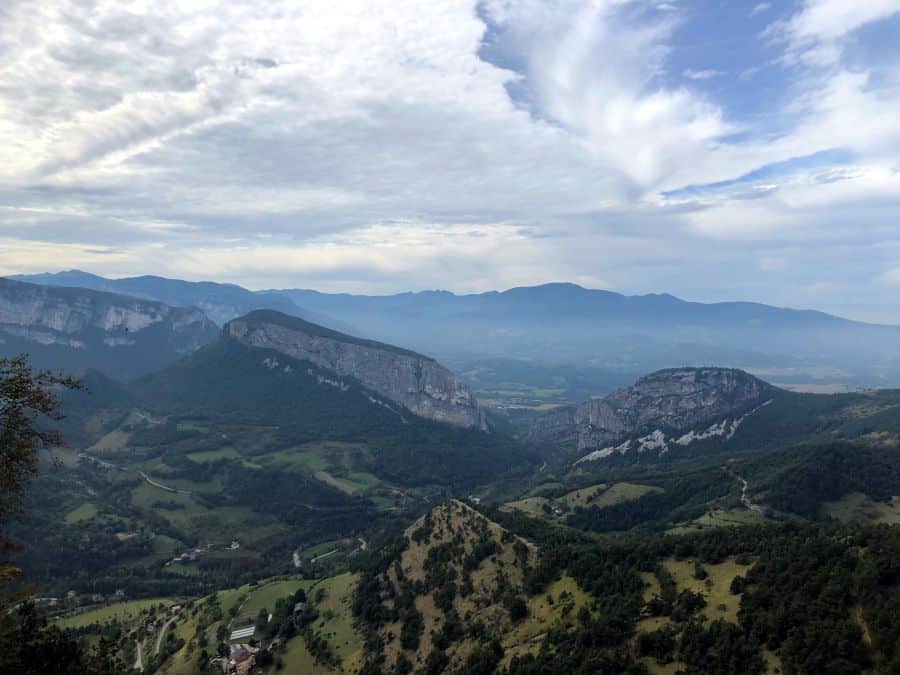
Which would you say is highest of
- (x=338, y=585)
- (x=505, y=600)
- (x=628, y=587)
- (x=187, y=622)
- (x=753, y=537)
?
(x=753, y=537)

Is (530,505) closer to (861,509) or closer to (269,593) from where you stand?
(269,593)

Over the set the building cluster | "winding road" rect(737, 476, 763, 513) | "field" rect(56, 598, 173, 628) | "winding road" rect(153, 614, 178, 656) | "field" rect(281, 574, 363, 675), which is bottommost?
"field" rect(56, 598, 173, 628)

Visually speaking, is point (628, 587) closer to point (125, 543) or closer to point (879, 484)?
point (879, 484)

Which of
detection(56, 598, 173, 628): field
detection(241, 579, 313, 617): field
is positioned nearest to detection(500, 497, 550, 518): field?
detection(241, 579, 313, 617): field

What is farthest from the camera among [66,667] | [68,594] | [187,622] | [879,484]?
[68,594]

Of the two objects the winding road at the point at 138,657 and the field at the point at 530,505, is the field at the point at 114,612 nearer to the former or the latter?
the winding road at the point at 138,657

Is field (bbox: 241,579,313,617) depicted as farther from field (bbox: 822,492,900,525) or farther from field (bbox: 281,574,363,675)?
field (bbox: 822,492,900,525)

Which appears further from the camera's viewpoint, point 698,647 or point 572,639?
point 572,639

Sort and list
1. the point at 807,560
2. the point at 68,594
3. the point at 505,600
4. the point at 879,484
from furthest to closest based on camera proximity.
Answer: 1. the point at 68,594
2. the point at 879,484
3. the point at 505,600
4. the point at 807,560

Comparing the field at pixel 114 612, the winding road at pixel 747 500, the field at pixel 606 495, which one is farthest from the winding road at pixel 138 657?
the winding road at pixel 747 500

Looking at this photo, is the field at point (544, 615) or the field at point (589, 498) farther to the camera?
the field at point (589, 498)

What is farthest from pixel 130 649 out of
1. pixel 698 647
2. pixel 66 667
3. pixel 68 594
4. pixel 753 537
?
pixel 753 537
